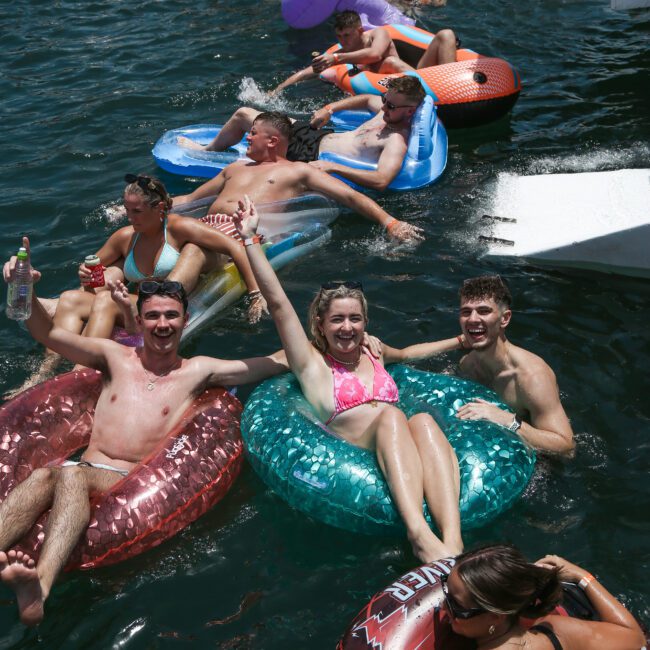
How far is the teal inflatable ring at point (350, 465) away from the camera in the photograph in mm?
4602

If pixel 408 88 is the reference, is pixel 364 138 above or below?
below

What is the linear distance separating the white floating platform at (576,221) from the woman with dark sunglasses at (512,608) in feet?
13.9

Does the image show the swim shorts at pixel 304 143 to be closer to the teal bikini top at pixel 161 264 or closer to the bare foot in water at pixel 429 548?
the teal bikini top at pixel 161 264

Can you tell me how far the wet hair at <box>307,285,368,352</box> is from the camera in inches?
198

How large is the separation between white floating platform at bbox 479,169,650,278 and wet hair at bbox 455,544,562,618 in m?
4.49

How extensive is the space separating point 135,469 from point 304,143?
4925mm

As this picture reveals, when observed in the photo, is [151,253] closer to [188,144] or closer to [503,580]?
[188,144]

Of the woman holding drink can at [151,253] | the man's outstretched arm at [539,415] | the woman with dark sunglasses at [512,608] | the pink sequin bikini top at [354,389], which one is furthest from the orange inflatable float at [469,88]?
the woman with dark sunglasses at [512,608]

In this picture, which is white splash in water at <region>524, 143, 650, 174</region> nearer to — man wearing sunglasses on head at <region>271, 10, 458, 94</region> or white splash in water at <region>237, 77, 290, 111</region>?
man wearing sunglasses on head at <region>271, 10, 458, 94</region>

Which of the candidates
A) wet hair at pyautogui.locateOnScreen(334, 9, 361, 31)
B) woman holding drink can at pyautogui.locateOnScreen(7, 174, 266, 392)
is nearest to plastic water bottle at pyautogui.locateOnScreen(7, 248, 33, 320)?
woman holding drink can at pyautogui.locateOnScreen(7, 174, 266, 392)

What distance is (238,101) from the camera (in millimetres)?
11031

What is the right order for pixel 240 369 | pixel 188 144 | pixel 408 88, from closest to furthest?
pixel 240 369 < pixel 408 88 < pixel 188 144

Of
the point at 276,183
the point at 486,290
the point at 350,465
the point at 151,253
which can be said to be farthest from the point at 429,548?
the point at 276,183

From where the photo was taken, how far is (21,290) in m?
4.99
